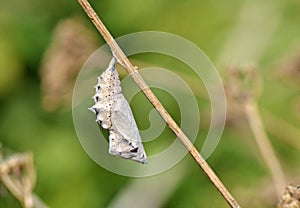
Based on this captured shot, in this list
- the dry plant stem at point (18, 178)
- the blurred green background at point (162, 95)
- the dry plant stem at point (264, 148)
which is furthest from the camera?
→ the blurred green background at point (162, 95)

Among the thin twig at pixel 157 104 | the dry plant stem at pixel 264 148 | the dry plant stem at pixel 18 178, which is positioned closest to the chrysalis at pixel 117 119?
the thin twig at pixel 157 104

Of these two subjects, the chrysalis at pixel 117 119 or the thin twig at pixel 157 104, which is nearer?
the thin twig at pixel 157 104

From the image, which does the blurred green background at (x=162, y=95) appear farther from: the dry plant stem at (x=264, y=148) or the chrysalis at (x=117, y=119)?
the chrysalis at (x=117, y=119)

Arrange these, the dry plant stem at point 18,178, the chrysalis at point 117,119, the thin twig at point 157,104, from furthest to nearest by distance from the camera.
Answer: the dry plant stem at point 18,178 → the chrysalis at point 117,119 → the thin twig at point 157,104

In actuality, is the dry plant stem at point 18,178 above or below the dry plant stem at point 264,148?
above

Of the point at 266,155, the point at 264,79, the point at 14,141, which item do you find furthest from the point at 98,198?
the point at 266,155

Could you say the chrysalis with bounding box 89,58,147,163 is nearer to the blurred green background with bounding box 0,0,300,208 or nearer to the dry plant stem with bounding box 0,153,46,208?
the dry plant stem with bounding box 0,153,46,208
